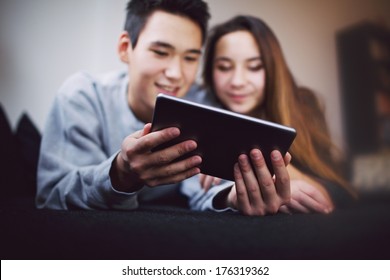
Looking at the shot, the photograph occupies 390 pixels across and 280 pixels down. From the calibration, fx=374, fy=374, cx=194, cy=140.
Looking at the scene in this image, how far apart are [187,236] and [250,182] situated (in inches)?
5.9

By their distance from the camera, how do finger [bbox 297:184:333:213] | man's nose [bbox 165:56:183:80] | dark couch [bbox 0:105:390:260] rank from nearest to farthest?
dark couch [bbox 0:105:390:260], finger [bbox 297:184:333:213], man's nose [bbox 165:56:183:80]

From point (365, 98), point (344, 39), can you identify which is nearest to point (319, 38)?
point (344, 39)

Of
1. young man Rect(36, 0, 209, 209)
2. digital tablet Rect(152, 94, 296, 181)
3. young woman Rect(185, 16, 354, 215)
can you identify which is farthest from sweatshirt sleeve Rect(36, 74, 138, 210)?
young woman Rect(185, 16, 354, 215)

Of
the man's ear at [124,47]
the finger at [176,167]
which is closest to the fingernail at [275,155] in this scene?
the finger at [176,167]

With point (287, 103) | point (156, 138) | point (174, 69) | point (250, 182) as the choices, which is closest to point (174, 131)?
point (156, 138)

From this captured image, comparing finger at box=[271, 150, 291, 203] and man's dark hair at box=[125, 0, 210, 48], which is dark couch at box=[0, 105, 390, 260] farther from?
man's dark hair at box=[125, 0, 210, 48]

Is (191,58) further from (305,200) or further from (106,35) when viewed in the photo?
(305,200)

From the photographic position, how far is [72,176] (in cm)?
66

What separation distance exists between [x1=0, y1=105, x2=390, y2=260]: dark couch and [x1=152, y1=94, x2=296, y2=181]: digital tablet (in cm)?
10

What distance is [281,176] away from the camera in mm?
553

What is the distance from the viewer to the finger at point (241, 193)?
0.57 metres

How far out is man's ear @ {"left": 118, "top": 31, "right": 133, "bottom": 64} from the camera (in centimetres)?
82

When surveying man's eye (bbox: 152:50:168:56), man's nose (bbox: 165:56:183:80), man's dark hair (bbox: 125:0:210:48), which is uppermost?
man's dark hair (bbox: 125:0:210:48)

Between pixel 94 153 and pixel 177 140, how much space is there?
264 mm
